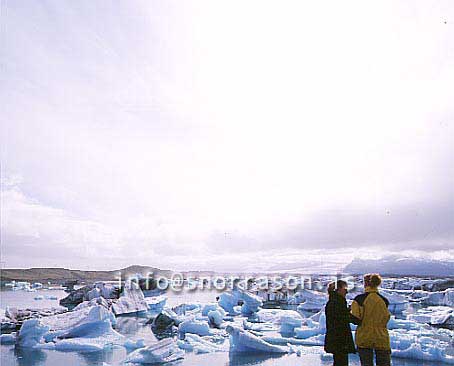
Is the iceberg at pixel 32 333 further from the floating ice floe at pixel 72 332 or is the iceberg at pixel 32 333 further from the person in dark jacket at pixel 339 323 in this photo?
the person in dark jacket at pixel 339 323

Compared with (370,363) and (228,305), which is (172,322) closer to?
(228,305)

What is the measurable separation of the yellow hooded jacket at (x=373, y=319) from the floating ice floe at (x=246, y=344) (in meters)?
5.87

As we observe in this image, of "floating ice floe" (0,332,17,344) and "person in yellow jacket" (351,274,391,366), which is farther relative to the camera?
"floating ice floe" (0,332,17,344)

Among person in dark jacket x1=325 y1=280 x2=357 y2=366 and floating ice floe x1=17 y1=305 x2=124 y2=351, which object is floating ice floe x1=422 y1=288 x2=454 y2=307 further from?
person in dark jacket x1=325 y1=280 x2=357 y2=366

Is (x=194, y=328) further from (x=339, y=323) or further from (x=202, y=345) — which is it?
(x=339, y=323)

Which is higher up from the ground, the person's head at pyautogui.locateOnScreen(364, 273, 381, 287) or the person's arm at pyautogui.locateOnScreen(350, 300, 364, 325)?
the person's head at pyautogui.locateOnScreen(364, 273, 381, 287)

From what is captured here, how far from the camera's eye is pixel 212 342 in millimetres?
10445

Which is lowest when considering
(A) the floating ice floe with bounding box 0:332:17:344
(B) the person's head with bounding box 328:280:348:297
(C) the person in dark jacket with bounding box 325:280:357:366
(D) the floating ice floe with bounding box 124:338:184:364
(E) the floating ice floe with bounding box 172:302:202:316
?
(A) the floating ice floe with bounding box 0:332:17:344

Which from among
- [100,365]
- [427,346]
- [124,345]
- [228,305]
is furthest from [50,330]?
[228,305]

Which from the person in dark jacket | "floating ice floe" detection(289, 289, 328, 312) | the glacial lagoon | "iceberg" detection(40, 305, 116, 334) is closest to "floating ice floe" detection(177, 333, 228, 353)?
the glacial lagoon

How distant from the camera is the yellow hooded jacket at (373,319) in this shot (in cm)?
340

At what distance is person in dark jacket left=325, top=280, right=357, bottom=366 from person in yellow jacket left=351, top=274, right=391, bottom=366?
8 cm

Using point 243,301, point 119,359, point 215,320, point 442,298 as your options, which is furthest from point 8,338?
point 442,298

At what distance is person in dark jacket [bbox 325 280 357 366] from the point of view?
136 inches
